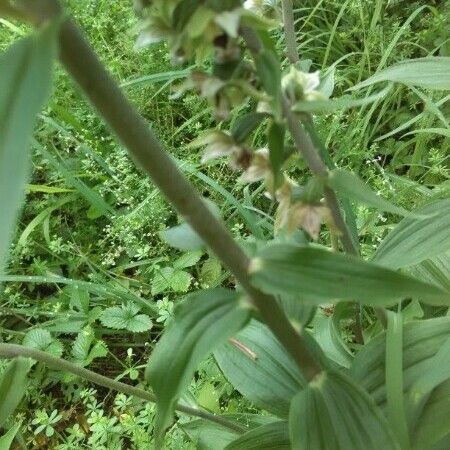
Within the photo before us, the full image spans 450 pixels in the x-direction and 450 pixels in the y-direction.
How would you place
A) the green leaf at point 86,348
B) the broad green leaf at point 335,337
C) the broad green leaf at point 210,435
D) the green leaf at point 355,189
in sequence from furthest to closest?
the green leaf at point 86,348 → the broad green leaf at point 210,435 → the broad green leaf at point 335,337 → the green leaf at point 355,189

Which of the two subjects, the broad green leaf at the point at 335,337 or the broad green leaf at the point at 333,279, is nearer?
the broad green leaf at the point at 333,279

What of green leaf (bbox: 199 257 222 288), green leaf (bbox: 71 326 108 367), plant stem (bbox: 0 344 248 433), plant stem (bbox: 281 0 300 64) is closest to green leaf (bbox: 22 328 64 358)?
green leaf (bbox: 71 326 108 367)

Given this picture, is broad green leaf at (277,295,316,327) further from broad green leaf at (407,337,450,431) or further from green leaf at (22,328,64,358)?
green leaf at (22,328,64,358)

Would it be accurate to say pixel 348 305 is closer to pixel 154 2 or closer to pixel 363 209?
pixel 363 209

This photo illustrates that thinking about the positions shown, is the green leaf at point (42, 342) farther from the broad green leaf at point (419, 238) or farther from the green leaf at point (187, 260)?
the broad green leaf at point (419, 238)

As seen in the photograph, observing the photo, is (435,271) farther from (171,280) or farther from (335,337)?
(171,280)

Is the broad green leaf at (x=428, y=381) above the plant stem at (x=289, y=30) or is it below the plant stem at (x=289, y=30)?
below

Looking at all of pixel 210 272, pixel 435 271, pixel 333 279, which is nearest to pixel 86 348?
pixel 210 272

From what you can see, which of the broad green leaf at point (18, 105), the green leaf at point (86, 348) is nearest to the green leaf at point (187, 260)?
the green leaf at point (86, 348)
